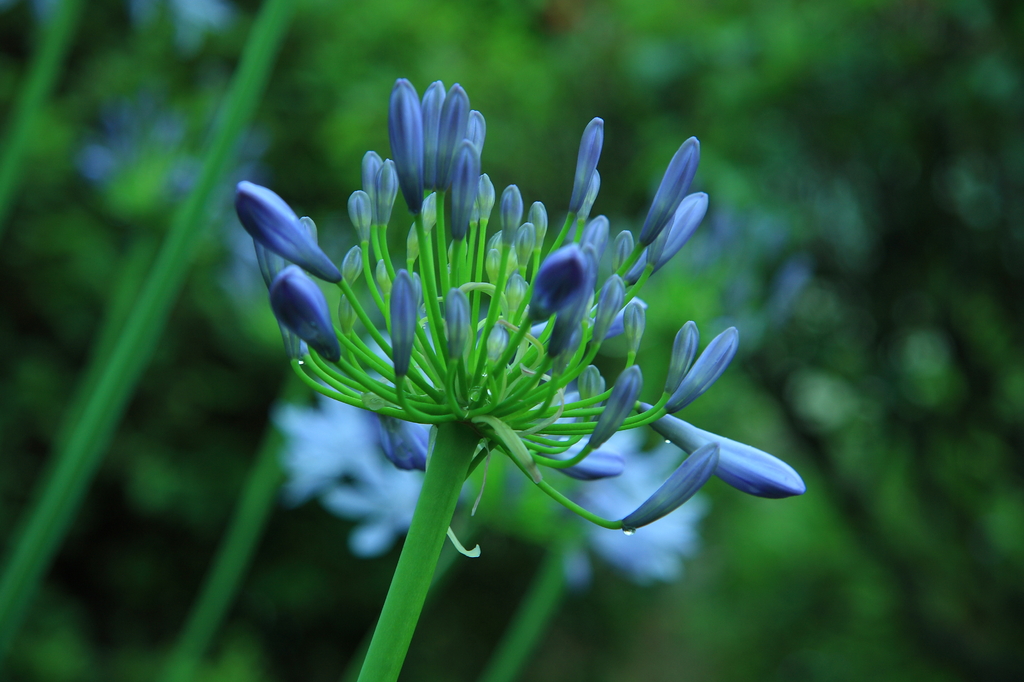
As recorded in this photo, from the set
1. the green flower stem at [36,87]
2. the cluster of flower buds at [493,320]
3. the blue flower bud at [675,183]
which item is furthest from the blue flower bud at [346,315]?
the green flower stem at [36,87]

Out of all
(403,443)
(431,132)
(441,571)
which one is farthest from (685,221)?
(441,571)

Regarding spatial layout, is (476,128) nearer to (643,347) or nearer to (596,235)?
(596,235)

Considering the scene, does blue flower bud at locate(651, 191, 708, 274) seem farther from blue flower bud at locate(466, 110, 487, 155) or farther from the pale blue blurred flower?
the pale blue blurred flower

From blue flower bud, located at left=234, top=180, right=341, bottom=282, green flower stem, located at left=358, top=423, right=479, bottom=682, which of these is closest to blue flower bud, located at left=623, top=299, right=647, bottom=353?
green flower stem, located at left=358, top=423, right=479, bottom=682

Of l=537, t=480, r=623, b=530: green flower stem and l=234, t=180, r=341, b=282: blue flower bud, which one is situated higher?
l=234, t=180, r=341, b=282: blue flower bud

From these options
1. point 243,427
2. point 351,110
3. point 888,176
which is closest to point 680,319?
point 888,176

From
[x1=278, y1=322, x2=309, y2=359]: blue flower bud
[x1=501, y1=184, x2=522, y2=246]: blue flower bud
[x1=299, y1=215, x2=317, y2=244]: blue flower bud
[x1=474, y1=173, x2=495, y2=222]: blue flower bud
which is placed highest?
[x1=474, y1=173, x2=495, y2=222]: blue flower bud
